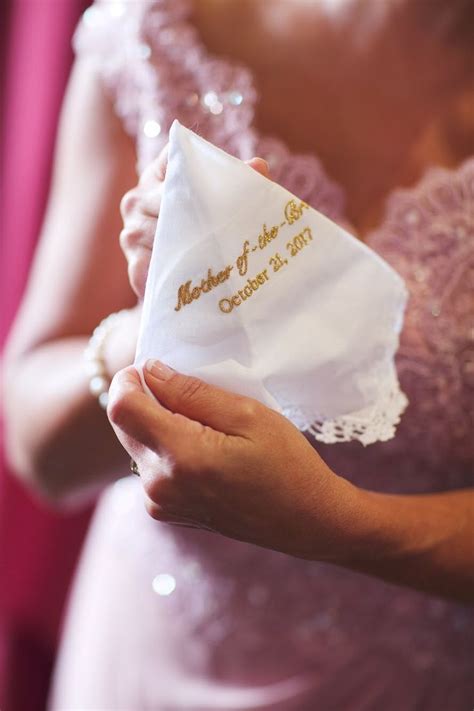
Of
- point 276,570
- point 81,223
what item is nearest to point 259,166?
point 81,223

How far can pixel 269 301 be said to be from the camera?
1.13 feet

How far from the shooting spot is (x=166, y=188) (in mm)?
309

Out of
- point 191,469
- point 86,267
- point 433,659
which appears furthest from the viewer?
point 433,659

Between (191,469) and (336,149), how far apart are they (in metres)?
0.38

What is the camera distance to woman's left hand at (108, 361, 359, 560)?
0.29 meters

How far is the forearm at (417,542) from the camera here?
0.39 m

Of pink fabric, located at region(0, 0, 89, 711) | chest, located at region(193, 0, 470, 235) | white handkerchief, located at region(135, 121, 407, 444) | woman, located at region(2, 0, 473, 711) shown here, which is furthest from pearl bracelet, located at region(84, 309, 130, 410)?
pink fabric, located at region(0, 0, 89, 711)

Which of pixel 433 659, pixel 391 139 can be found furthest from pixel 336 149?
pixel 433 659

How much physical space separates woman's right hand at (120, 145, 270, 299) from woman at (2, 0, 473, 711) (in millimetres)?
103

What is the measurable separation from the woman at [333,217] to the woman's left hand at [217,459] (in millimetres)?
121

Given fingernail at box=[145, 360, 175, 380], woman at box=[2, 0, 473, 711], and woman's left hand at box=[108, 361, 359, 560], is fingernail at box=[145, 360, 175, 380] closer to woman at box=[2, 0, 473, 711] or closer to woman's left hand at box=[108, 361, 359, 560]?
woman's left hand at box=[108, 361, 359, 560]

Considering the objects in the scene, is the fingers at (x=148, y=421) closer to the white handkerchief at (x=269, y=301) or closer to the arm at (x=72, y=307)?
the white handkerchief at (x=269, y=301)

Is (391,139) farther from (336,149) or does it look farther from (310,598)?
(310,598)

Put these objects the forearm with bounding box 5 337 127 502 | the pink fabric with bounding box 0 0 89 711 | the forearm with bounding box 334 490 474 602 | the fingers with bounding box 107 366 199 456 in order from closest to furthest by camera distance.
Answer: the fingers with bounding box 107 366 199 456, the forearm with bounding box 334 490 474 602, the forearm with bounding box 5 337 127 502, the pink fabric with bounding box 0 0 89 711
